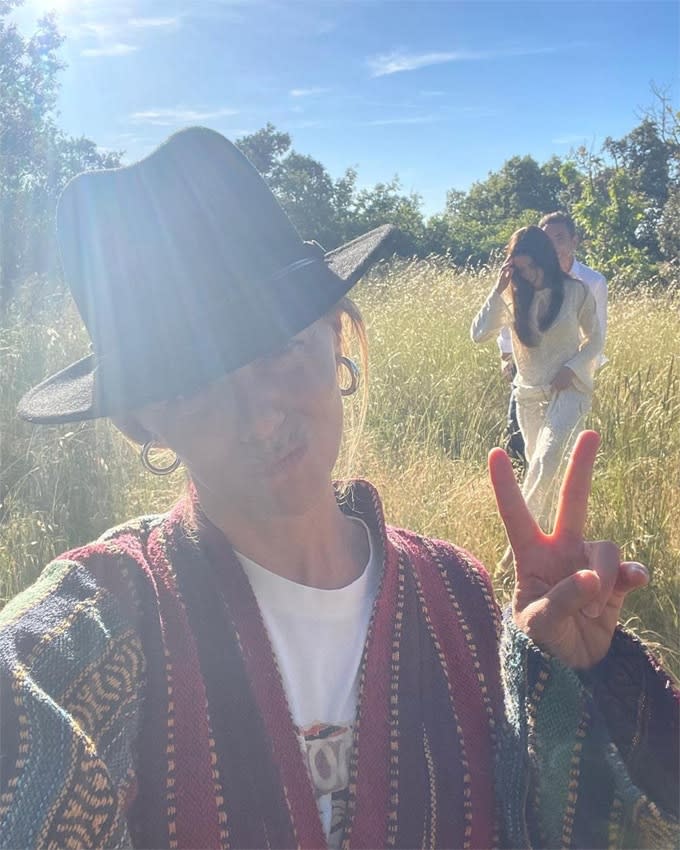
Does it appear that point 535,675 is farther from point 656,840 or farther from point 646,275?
point 646,275

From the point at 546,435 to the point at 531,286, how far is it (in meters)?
0.81

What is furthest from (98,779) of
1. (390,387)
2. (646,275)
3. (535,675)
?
(646,275)

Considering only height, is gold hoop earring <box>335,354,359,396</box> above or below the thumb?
above

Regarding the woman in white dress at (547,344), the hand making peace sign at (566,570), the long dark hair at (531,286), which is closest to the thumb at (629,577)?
the hand making peace sign at (566,570)

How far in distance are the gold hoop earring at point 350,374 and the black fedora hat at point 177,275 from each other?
0.17m

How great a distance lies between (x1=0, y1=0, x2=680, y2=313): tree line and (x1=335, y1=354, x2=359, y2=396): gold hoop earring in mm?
5147

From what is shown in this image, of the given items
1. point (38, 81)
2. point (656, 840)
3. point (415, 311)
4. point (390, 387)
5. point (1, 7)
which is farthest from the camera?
point (38, 81)

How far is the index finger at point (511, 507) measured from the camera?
972 mm

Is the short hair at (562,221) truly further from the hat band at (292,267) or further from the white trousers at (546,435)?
the hat band at (292,267)

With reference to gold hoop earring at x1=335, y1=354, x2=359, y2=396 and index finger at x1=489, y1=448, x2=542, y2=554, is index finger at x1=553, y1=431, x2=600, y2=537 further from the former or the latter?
gold hoop earring at x1=335, y1=354, x2=359, y2=396

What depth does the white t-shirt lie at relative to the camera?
0.93m

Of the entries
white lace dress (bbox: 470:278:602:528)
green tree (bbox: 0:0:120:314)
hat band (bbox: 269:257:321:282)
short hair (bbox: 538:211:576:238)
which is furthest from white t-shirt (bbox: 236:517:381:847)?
green tree (bbox: 0:0:120:314)

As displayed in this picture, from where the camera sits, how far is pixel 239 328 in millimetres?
976

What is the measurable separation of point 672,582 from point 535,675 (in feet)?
6.66
